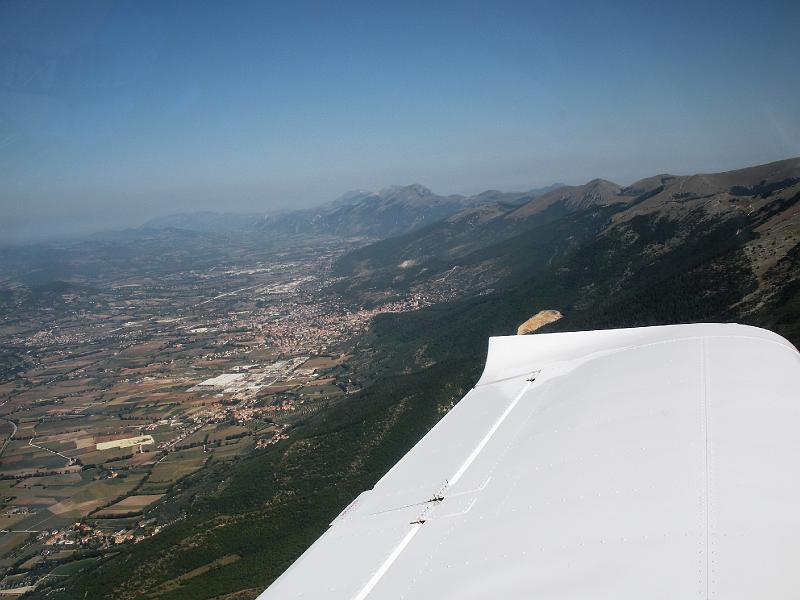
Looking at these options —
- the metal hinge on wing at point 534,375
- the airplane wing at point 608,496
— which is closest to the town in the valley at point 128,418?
the metal hinge on wing at point 534,375

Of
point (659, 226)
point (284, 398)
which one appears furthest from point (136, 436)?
point (659, 226)

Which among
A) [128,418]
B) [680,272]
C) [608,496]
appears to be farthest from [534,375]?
[128,418]

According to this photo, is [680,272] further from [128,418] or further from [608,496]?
[128,418]

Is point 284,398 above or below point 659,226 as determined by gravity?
below

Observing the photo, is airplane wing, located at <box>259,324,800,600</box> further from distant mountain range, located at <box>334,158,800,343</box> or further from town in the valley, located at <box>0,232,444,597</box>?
town in the valley, located at <box>0,232,444,597</box>

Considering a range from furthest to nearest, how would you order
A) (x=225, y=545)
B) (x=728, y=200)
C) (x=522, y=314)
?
(x=728, y=200)
(x=522, y=314)
(x=225, y=545)

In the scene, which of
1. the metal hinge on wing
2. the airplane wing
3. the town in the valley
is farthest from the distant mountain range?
the town in the valley

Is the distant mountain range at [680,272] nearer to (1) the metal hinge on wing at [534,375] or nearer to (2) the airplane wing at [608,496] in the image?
(1) the metal hinge on wing at [534,375]

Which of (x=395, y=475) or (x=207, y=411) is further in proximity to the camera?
(x=207, y=411)

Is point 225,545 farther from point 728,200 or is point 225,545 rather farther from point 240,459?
point 728,200
